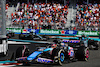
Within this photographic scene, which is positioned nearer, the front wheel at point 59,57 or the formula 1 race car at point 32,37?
the front wheel at point 59,57

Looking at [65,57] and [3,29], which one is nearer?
[65,57]

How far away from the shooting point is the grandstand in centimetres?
2491

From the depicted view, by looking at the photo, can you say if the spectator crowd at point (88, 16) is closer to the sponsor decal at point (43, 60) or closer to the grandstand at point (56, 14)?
the grandstand at point (56, 14)

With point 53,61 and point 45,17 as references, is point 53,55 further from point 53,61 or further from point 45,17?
point 45,17

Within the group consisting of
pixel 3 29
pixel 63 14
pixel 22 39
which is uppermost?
pixel 63 14

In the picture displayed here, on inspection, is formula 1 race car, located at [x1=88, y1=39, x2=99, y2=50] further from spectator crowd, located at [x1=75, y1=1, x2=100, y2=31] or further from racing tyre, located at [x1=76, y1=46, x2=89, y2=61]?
spectator crowd, located at [x1=75, y1=1, x2=100, y2=31]

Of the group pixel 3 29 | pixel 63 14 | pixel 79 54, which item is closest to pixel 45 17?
pixel 63 14

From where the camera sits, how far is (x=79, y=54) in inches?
327

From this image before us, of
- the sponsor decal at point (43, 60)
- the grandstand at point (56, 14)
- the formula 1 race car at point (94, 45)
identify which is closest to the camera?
the sponsor decal at point (43, 60)

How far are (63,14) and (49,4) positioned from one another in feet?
9.84

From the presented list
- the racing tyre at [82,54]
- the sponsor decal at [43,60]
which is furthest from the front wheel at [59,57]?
the racing tyre at [82,54]

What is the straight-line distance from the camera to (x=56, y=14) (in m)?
26.0

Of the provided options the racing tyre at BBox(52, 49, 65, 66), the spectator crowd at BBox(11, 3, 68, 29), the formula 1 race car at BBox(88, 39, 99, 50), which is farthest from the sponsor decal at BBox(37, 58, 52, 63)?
the spectator crowd at BBox(11, 3, 68, 29)

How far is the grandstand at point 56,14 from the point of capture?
24.9 metres
